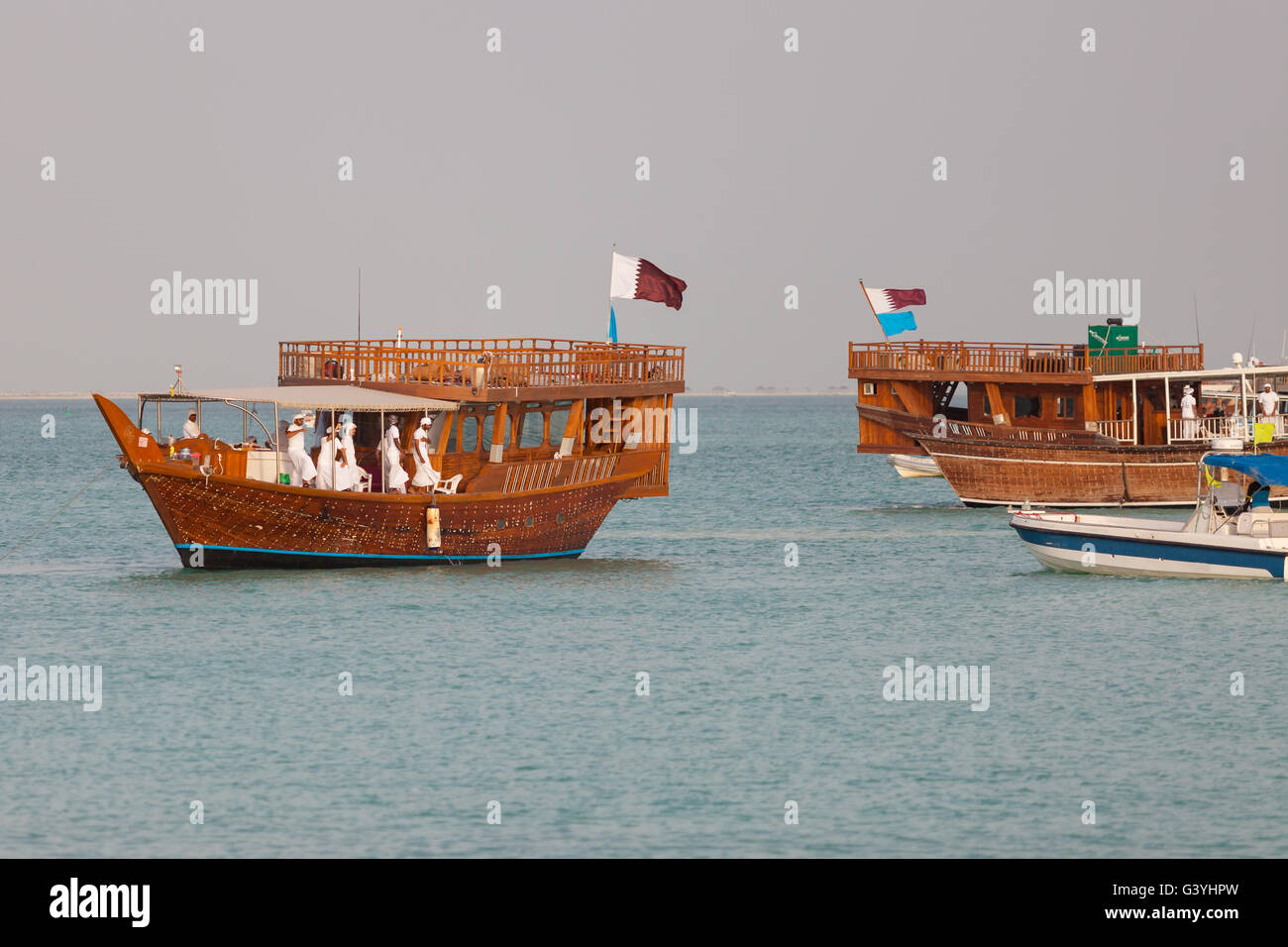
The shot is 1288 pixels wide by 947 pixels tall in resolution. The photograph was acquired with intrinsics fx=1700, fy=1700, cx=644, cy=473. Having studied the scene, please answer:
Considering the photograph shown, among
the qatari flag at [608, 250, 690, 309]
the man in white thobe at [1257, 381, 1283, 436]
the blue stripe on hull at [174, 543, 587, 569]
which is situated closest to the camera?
the blue stripe on hull at [174, 543, 587, 569]

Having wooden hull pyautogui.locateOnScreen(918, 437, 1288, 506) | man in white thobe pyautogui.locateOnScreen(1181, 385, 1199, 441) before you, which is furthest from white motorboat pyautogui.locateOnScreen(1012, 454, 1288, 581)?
man in white thobe pyautogui.locateOnScreen(1181, 385, 1199, 441)

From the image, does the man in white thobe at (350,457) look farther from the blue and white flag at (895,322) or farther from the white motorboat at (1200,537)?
the blue and white flag at (895,322)

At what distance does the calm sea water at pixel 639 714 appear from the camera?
1655 centimetres

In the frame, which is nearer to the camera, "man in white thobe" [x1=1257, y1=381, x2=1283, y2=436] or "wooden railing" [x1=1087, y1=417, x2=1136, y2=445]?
"man in white thobe" [x1=1257, y1=381, x2=1283, y2=436]

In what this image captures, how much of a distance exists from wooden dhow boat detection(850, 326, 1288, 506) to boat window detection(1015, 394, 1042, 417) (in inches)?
1.2

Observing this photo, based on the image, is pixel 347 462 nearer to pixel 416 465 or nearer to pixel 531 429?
pixel 416 465

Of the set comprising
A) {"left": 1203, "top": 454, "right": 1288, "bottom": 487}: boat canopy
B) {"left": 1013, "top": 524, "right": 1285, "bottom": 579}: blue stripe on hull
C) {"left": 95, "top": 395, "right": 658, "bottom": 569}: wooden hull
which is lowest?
{"left": 1013, "top": 524, "right": 1285, "bottom": 579}: blue stripe on hull

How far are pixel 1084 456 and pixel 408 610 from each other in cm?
2508

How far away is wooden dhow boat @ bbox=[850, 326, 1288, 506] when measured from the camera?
47.9 m

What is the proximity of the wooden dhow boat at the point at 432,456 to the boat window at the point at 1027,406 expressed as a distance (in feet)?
54.2

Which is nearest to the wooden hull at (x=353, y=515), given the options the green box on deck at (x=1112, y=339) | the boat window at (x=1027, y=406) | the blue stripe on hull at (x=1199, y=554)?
the blue stripe on hull at (x=1199, y=554)

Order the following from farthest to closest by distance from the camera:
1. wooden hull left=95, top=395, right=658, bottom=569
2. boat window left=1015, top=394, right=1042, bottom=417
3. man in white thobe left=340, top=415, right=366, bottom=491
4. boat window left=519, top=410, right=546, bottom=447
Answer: boat window left=1015, top=394, right=1042, bottom=417 → boat window left=519, top=410, right=546, bottom=447 → man in white thobe left=340, top=415, right=366, bottom=491 → wooden hull left=95, top=395, right=658, bottom=569

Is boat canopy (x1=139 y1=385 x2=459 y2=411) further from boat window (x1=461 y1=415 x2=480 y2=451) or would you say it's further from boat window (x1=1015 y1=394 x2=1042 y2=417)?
boat window (x1=1015 y1=394 x2=1042 y2=417)
